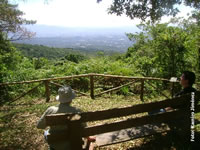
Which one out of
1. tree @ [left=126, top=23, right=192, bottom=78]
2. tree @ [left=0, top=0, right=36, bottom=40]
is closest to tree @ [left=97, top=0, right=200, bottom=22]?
tree @ [left=126, top=23, right=192, bottom=78]

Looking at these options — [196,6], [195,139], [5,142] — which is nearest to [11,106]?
[5,142]

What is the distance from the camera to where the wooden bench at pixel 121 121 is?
7.34 ft

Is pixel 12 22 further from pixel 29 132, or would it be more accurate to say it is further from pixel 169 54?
pixel 169 54

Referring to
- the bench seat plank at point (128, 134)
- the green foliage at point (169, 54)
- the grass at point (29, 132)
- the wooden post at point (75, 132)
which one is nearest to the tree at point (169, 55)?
the green foliage at point (169, 54)

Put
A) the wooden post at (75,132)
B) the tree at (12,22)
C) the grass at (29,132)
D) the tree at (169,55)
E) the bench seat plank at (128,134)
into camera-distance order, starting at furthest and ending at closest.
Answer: the tree at (12,22) → the tree at (169,55) → the grass at (29,132) → the bench seat plank at (128,134) → the wooden post at (75,132)

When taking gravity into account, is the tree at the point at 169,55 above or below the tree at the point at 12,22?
below

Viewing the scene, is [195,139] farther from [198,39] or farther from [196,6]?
[198,39]

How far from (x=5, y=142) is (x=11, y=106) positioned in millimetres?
3486

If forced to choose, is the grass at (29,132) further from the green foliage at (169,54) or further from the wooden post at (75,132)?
the green foliage at (169,54)

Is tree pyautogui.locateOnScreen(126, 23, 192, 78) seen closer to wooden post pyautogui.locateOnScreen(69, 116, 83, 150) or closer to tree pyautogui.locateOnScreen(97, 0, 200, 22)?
tree pyautogui.locateOnScreen(97, 0, 200, 22)

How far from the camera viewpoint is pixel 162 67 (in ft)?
37.8

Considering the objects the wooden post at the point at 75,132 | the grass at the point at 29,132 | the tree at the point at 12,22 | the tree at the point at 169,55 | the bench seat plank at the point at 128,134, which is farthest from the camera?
the tree at the point at 12,22

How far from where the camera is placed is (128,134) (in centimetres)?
320

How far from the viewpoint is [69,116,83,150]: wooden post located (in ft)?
7.25
